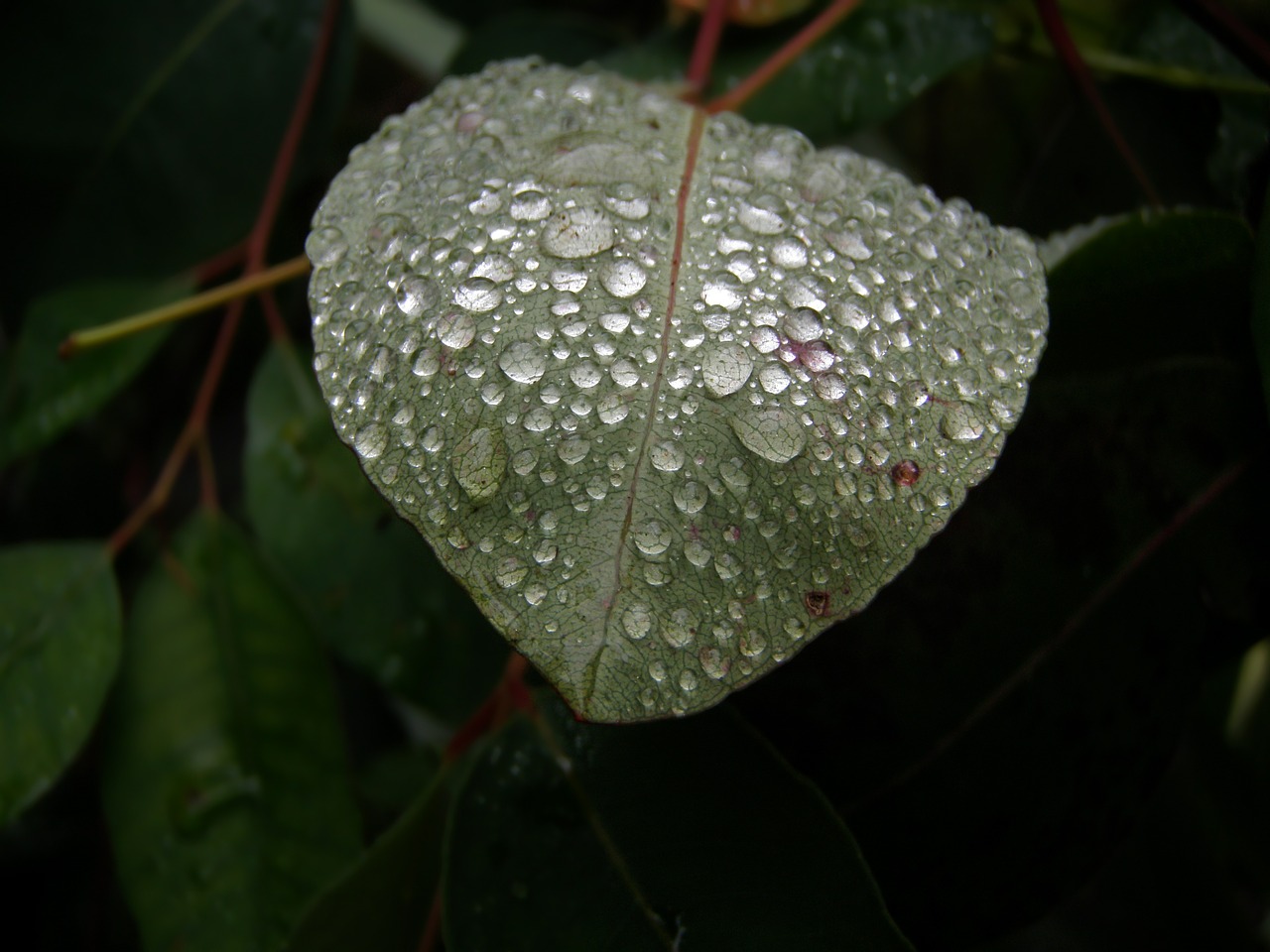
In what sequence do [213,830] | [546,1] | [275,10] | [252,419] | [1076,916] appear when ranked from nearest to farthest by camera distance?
[213,830] < [252,419] < [275,10] < [1076,916] < [546,1]

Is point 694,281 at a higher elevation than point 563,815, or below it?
higher

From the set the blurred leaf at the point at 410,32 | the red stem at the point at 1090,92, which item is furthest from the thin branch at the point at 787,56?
the blurred leaf at the point at 410,32

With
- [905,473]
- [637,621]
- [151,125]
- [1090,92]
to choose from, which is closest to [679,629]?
[637,621]

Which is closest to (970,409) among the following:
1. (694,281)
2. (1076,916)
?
(694,281)

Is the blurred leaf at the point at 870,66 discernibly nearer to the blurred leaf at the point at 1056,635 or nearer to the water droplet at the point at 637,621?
the blurred leaf at the point at 1056,635

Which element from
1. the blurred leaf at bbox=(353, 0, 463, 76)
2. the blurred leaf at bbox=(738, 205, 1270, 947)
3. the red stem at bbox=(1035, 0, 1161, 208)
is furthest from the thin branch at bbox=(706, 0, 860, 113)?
the blurred leaf at bbox=(353, 0, 463, 76)

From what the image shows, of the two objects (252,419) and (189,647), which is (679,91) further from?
(189,647)
